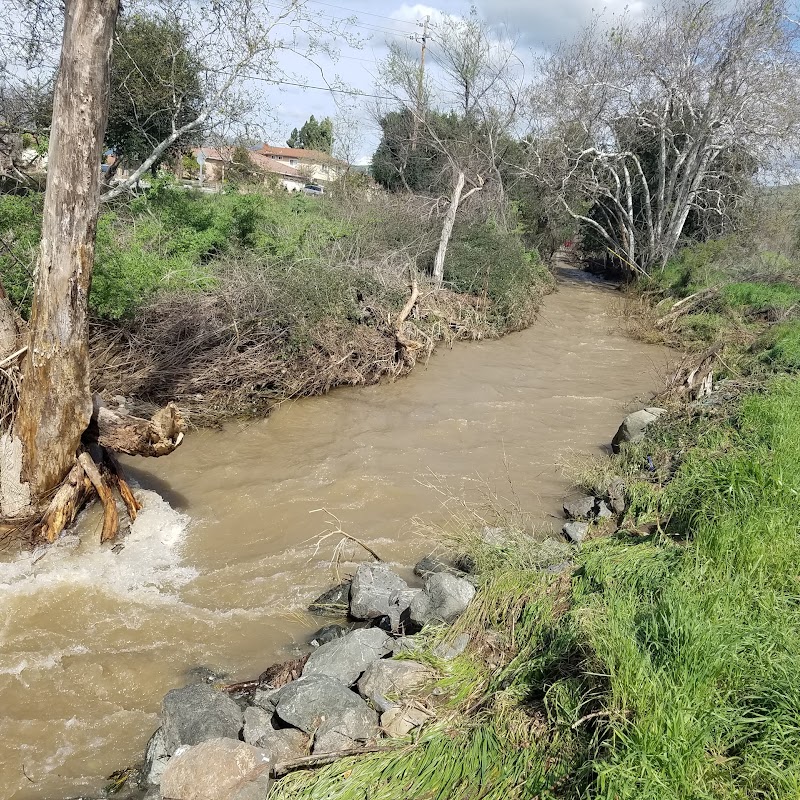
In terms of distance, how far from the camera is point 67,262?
5145 mm

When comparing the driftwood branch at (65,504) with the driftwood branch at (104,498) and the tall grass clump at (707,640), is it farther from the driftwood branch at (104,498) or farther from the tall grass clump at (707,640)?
the tall grass clump at (707,640)

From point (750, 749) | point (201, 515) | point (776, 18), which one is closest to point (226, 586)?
point (201, 515)

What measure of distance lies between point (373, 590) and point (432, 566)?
0.73 m

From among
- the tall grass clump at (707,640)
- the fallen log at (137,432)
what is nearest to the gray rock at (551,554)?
the tall grass clump at (707,640)

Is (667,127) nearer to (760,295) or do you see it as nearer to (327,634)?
(760,295)

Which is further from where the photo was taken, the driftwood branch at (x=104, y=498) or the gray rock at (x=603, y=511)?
the gray rock at (x=603, y=511)

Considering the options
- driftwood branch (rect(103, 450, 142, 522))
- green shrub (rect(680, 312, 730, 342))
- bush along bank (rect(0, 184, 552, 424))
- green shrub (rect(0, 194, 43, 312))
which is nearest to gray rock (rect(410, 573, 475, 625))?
driftwood branch (rect(103, 450, 142, 522))

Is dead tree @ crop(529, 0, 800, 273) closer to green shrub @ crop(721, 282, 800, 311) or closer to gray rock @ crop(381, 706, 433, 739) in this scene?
green shrub @ crop(721, 282, 800, 311)

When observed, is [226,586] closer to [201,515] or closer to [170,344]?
[201,515]

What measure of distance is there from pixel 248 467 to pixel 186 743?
4405 millimetres

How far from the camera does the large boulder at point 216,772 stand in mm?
3086

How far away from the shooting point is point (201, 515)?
6648 millimetres

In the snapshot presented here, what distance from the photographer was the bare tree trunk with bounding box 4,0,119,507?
489 centimetres

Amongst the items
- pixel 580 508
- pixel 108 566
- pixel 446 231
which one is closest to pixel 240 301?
pixel 108 566
